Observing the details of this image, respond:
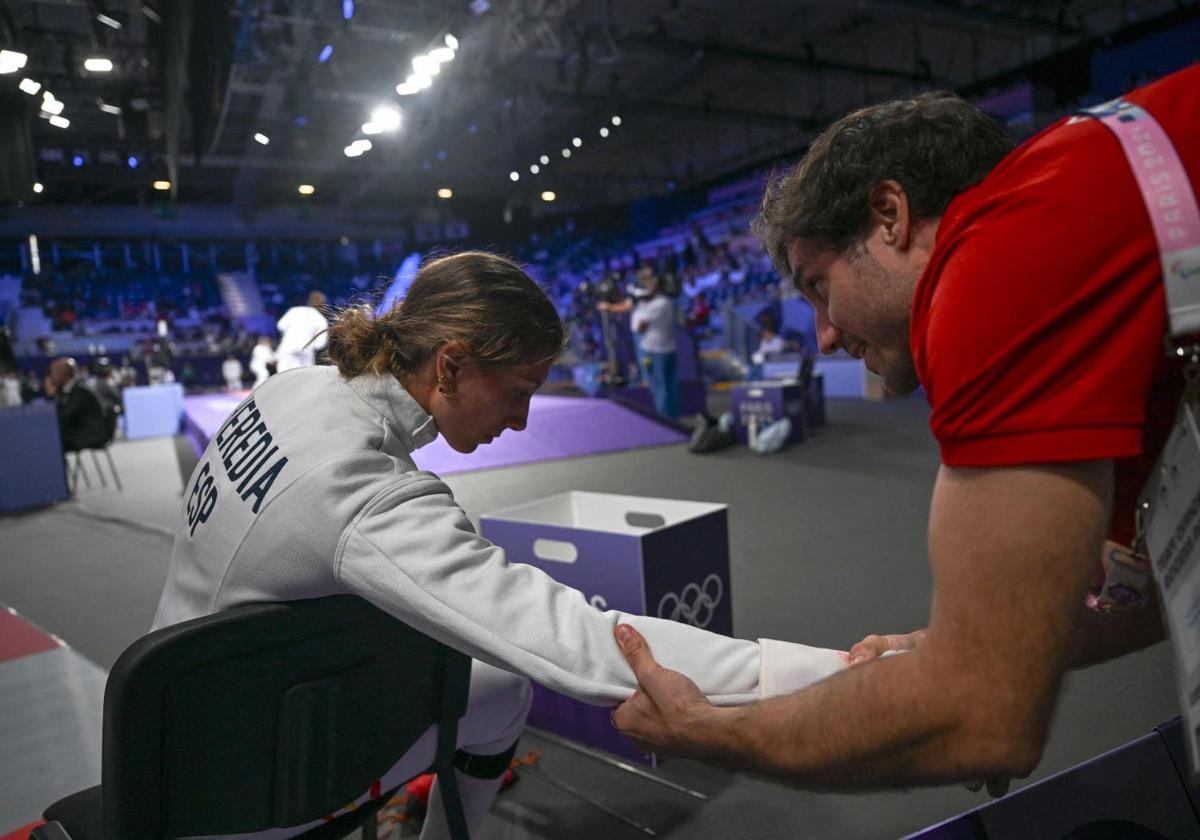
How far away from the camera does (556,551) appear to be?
1.88 m

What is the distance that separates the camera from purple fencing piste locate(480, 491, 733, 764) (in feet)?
5.47

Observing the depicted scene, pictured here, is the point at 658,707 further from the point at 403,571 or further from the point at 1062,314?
the point at 1062,314

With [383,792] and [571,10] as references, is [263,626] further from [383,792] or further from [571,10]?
[571,10]

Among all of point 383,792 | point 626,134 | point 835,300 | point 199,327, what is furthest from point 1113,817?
point 199,327

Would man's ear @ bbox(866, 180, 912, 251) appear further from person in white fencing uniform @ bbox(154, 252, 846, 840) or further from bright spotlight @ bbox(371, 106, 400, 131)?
bright spotlight @ bbox(371, 106, 400, 131)

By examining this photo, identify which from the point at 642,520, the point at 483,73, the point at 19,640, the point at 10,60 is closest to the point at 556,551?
the point at 642,520

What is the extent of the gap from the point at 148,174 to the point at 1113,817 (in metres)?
19.3

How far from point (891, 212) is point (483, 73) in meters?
9.71

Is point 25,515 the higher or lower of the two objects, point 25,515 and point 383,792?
the lower

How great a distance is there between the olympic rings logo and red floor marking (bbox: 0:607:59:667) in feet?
7.99

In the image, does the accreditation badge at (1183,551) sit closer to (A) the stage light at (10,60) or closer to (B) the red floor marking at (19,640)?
(B) the red floor marking at (19,640)

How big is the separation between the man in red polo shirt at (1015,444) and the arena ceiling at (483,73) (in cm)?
761

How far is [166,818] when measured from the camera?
2.50ft

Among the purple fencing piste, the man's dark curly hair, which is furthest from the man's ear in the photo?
the purple fencing piste
